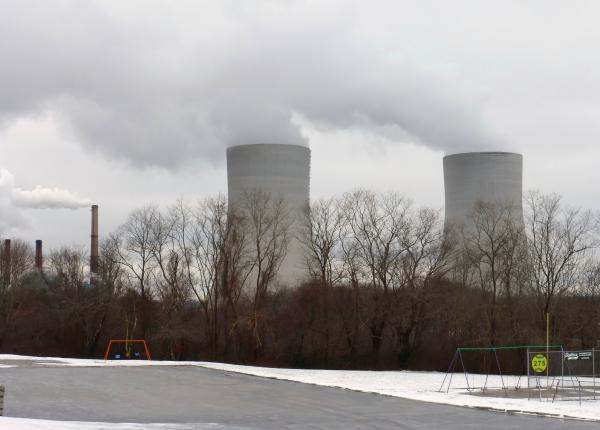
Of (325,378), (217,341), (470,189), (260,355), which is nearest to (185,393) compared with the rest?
(325,378)

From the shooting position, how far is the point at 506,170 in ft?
146

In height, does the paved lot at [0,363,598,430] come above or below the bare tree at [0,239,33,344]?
below

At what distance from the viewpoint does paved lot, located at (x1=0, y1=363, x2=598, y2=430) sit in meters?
14.8

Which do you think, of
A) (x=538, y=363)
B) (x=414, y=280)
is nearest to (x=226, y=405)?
(x=538, y=363)

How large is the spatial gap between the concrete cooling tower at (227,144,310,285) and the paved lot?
1973cm

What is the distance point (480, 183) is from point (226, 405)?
30259 mm

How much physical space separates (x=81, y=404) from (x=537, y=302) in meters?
27.3

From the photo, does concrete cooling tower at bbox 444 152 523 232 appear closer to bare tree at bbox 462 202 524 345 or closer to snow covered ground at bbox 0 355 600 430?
bare tree at bbox 462 202 524 345

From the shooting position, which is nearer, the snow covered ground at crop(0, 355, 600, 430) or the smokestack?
the snow covered ground at crop(0, 355, 600, 430)

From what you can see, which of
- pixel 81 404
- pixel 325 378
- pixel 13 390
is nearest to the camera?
pixel 81 404

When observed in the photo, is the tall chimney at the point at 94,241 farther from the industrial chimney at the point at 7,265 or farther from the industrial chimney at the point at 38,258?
the industrial chimney at the point at 7,265

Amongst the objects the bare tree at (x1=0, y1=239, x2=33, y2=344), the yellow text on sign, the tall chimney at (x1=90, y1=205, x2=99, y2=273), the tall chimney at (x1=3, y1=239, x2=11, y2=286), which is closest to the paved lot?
the yellow text on sign

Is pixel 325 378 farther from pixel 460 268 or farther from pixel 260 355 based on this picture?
pixel 460 268

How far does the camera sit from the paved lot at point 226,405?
1480cm
